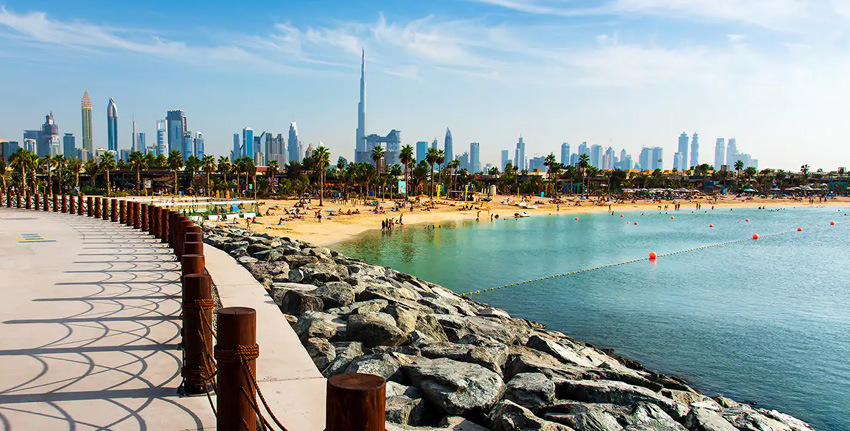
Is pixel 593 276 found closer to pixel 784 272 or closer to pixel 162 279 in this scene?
pixel 784 272

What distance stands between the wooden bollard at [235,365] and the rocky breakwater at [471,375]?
6.50ft

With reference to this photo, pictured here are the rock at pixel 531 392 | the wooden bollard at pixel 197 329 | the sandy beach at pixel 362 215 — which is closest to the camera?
the wooden bollard at pixel 197 329

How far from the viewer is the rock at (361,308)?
10.3 meters

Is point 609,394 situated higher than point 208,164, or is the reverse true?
point 208,164

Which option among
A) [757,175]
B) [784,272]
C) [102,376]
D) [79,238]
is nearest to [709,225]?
[784,272]

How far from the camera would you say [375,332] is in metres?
8.77

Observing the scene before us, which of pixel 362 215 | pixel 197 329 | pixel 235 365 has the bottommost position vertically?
pixel 362 215

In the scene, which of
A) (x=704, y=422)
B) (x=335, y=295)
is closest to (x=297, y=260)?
(x=335, y=295)

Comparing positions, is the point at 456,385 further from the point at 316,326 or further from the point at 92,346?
the point at 92,346

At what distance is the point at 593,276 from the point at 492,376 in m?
26.2

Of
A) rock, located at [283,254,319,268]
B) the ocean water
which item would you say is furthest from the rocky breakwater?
the ocean water

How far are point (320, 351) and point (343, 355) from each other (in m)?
0.33

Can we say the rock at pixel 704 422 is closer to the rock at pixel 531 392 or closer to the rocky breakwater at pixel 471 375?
the rocky breakwater at pixel 471 375

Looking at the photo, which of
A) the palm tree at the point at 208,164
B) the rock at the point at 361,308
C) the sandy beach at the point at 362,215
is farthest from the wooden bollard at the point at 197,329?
the palm tree at the point at 208,164
